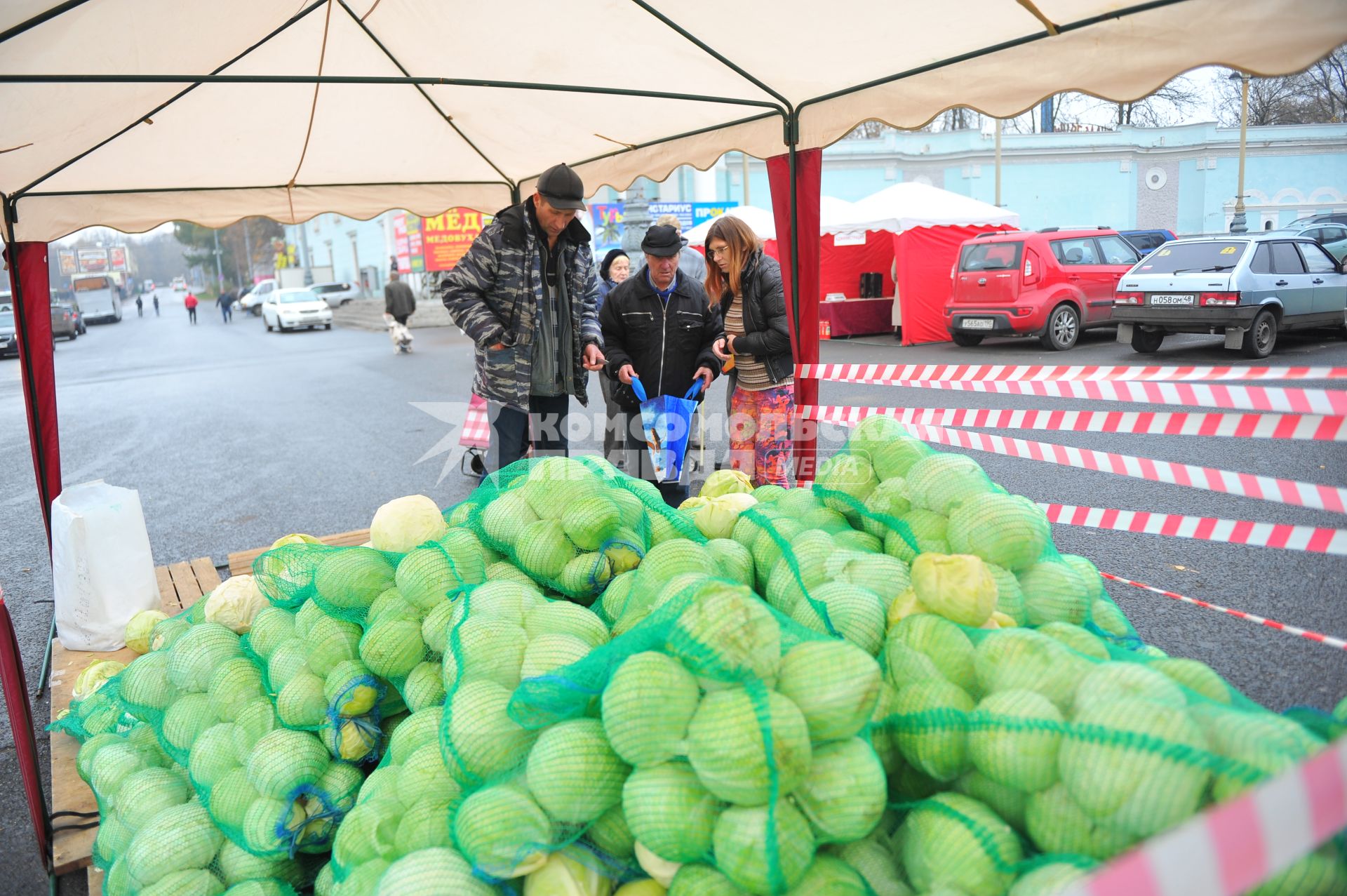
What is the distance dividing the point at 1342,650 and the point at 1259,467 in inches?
140

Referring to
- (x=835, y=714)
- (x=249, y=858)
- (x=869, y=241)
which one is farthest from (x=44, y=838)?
(x=869, y=241)

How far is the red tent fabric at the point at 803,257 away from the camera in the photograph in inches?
165

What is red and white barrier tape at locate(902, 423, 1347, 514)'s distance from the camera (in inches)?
97.8

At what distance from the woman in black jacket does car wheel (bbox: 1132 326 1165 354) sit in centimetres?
1014

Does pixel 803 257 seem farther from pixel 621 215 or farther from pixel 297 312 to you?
pixel 297 312

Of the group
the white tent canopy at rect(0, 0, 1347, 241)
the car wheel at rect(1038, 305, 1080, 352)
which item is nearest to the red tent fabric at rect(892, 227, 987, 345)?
the car wheel at rect(1038, 305, 1080, 352)

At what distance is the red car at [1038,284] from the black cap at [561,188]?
1133cm

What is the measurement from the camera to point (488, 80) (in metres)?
4.38

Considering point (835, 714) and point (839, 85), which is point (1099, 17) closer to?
point (839, 85)

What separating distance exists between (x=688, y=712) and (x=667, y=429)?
11.8 ft

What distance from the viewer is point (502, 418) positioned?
451cm

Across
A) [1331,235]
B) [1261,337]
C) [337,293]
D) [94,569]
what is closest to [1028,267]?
[1261,337]

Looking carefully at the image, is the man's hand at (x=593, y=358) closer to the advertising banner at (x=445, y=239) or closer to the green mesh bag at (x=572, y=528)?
the green mesh bag at (x=572, y=528)

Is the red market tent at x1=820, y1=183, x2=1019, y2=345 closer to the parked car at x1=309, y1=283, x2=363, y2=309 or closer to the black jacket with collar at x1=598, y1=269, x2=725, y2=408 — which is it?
the black jacket with collar at x1=598, y1=269, x2=725, y2=408
